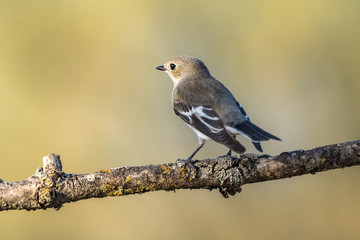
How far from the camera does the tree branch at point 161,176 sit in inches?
134

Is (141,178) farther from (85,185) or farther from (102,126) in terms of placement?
(102,126)

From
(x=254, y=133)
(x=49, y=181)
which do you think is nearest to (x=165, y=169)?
(x=49, y=181)

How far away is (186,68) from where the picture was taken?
234 inches

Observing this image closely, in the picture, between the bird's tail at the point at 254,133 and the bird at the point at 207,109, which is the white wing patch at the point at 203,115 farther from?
the bird's tail at the point at 254,133

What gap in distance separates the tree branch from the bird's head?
2.23 metres

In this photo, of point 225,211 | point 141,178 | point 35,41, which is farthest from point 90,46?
point 141,178

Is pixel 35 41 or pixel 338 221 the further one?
pixel 35 41

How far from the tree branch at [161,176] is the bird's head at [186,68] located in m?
2.23

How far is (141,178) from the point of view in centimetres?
358

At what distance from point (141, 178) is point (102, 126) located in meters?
3.51

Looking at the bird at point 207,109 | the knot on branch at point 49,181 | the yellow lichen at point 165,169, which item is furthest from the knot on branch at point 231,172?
the knot on branch at point 49,181

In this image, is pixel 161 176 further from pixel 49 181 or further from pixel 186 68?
pixel 186 68

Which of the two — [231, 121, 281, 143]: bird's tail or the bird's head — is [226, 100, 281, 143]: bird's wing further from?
the bird's head

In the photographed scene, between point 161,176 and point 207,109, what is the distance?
1440 mm
